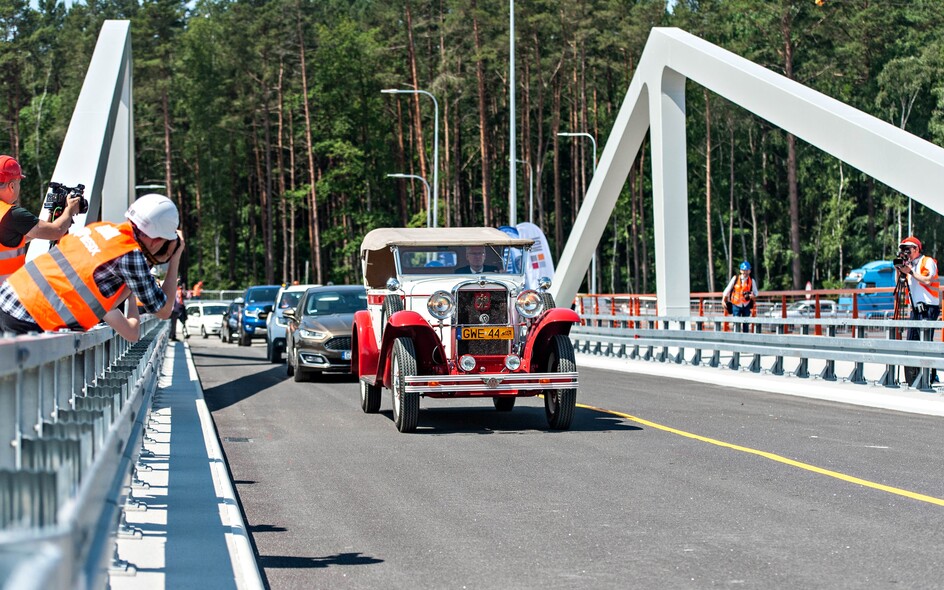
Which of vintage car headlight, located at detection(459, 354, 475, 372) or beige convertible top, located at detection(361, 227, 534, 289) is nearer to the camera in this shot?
vintage car headlight, located at detection(459, 354, 475, 372)

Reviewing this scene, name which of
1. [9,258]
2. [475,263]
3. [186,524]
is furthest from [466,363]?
[186,524]

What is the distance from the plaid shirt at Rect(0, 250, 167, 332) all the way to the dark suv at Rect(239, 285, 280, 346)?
32056 mm

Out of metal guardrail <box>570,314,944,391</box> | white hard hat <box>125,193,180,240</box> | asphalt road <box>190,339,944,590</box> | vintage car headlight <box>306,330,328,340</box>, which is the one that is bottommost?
asphalt road <box>190,339,944,590</box>

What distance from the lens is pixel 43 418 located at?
5629 millimetres

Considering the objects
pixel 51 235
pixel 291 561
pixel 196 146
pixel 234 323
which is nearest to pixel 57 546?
pixel 291 561

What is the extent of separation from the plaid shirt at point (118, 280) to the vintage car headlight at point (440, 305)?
7096 mm

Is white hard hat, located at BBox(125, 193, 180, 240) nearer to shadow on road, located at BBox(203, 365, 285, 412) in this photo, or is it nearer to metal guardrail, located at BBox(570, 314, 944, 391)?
shadow on road, located at BBox(203, 365, 285, 412)

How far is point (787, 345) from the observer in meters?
19.8

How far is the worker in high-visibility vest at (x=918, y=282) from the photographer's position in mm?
17156

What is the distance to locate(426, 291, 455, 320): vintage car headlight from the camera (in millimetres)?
13188

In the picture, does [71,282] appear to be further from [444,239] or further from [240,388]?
[240,388]

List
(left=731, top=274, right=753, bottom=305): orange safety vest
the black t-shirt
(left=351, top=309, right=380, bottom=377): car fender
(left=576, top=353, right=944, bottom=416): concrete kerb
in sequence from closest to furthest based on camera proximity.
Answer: the black t-shirt → (left=351, top=309, right=380, bottom=377): car fender → (left=576, top=353, right=944, bottom=416): concrete kerb → (left=731, top=274, right=753, bottom=305): orange safety vest

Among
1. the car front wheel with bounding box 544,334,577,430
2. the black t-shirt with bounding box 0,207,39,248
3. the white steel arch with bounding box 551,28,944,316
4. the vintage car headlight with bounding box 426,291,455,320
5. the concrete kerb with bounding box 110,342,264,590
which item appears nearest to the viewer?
the concrete kerb with bounding box 110,342,264,590

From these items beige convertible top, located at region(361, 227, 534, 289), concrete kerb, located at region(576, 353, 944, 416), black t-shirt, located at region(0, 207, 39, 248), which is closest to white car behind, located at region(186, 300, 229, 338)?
concrete kerb, located at region(576, 353, 944, 416)
